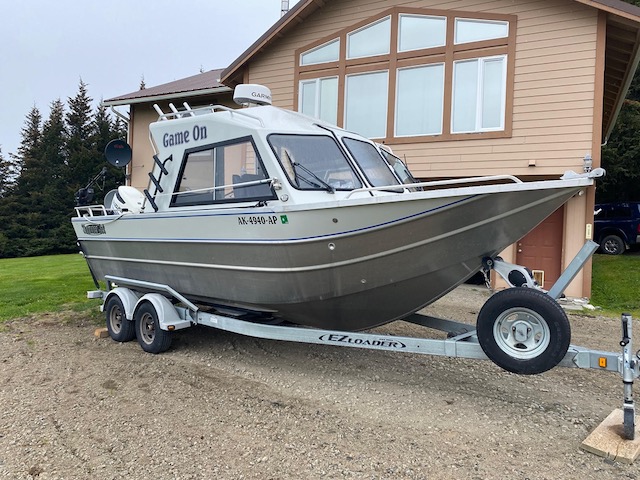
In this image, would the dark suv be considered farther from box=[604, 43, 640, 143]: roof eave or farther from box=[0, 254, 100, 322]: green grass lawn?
box=[0, 254, 100, 322]: green grass lawn

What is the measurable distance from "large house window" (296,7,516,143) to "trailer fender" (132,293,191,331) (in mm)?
6453

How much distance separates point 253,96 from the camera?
18.4ft

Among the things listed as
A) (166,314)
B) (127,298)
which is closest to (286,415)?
(166,314)

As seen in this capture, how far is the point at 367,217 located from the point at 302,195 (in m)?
0.75

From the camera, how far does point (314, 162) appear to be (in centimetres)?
482

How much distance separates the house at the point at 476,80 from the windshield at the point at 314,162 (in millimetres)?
5447

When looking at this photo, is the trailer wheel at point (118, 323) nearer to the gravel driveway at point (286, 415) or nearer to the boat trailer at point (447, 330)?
the boat trailer at point (447, 330)

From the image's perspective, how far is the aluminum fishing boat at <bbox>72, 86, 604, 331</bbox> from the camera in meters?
3.79

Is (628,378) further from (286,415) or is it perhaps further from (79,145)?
(79,145)

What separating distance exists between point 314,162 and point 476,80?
6.30 m

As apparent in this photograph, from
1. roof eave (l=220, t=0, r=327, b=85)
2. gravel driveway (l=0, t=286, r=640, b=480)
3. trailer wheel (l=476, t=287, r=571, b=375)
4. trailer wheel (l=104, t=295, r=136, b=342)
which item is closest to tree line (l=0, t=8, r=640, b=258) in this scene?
roof eave (l=220, t=0, r=327, b=85)

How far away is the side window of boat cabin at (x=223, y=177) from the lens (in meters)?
4.71

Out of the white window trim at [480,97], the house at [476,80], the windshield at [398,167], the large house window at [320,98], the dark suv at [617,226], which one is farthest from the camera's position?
the dark suv at [617,226]

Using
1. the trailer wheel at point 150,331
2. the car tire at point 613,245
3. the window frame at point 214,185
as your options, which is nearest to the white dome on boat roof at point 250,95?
the window frame at point 214,185
